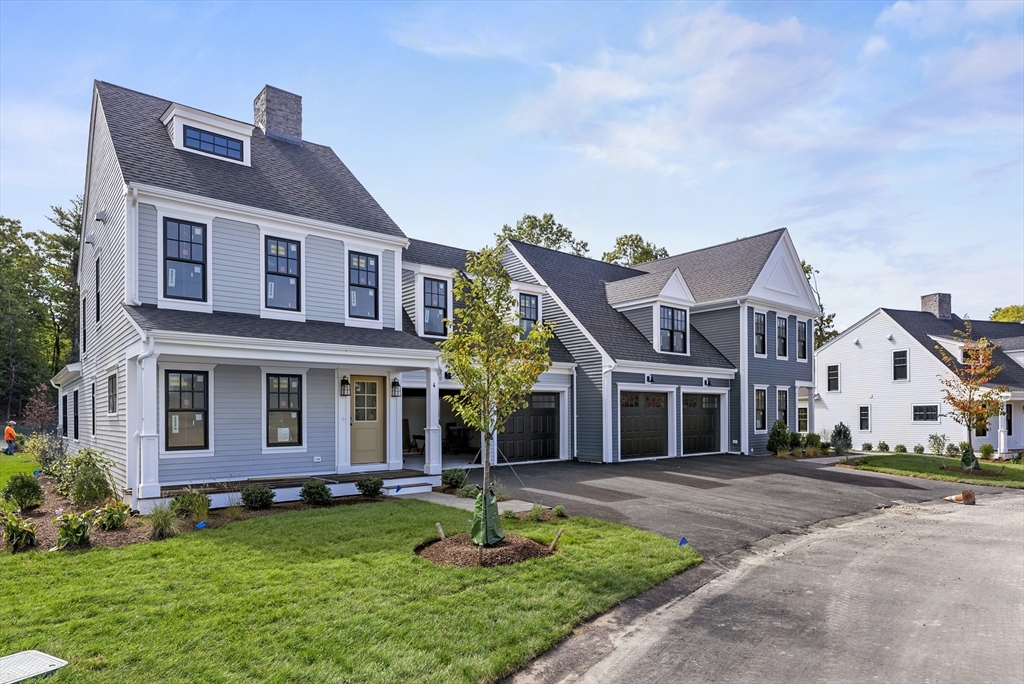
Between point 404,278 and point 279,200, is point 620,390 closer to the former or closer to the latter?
point 404,278

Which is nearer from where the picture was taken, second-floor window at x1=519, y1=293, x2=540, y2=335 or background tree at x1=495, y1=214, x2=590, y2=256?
second-floor window at x1=519, y1=293, x2=540, y2=335

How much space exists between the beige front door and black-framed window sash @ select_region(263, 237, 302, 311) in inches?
91.3

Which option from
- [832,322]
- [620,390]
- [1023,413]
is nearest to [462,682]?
[620,390]

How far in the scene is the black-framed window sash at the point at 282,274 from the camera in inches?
511

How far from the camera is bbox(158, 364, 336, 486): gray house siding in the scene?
11711mm

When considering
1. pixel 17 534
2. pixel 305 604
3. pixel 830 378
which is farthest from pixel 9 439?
pixel 830 378

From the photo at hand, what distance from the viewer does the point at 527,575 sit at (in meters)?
6.88

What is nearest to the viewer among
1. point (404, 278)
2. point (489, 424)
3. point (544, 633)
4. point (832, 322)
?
point (544, 633)

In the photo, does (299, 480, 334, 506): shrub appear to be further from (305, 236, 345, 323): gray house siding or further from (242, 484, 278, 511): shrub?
(305, 236, 345, 323): gray house siding

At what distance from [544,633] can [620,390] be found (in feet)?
47.5

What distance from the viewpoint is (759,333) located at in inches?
955

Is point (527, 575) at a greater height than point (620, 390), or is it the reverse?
point (620, 390)

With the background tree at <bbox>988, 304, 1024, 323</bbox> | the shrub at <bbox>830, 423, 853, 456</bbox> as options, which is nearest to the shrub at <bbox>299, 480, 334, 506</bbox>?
the shrub at <bbox>830, 423, 853, 456</bbox>

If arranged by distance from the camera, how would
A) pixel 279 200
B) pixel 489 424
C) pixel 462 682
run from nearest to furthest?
pixel 462 682
pixel 489 424
pixel 279 200
